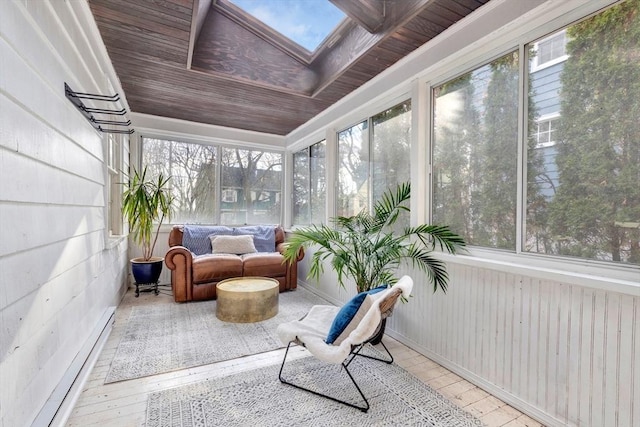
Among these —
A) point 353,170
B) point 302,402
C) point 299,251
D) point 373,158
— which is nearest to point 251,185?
point 299,251

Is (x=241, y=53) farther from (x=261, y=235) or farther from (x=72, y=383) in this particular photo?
(x=72, y=383)

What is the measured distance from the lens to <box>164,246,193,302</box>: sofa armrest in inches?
139

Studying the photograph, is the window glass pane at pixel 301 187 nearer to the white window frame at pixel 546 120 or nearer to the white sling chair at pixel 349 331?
the white sling chair at pixel 349 331

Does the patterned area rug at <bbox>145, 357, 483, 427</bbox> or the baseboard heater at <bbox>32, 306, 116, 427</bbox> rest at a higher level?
the baseboard heater at <bbox>32, 306, 116, 427</bbox>

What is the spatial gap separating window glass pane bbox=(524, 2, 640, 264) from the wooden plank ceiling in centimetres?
77

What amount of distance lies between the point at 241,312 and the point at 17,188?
84.3 inches

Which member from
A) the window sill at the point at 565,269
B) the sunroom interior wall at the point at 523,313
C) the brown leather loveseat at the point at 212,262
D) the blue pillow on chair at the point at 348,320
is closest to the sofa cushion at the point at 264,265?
the brown leather loveseat at the point at 212,262

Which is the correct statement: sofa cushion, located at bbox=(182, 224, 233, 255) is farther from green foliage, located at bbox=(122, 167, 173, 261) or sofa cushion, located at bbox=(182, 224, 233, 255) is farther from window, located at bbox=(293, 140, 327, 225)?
window, located at bbox=(293, 140, 327, 225)

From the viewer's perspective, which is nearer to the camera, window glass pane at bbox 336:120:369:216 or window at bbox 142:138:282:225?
window glass pane at bbox 336:120:369:216

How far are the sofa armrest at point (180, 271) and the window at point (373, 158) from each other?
6.71 feet

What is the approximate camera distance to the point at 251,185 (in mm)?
5215

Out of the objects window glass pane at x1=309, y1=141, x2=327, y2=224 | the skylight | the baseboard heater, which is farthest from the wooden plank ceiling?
the baseboard heater

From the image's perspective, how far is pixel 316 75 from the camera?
3344mm

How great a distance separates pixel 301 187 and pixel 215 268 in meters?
2.07
